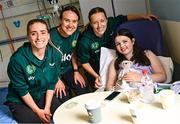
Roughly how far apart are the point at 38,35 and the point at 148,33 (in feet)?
3.74

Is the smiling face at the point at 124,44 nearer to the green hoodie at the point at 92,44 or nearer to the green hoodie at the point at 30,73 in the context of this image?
the green hoodie at the point at 92,44

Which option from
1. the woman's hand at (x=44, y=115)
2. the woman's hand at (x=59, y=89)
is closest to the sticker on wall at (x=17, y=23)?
the woman's hand at (x=59, y=89)

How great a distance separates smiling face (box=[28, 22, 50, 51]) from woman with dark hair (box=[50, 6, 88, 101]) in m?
0.25

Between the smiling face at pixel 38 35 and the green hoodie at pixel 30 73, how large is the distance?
10 cm

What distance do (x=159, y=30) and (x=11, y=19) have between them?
234 centimetres

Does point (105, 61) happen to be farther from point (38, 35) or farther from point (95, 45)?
point (38, 35)

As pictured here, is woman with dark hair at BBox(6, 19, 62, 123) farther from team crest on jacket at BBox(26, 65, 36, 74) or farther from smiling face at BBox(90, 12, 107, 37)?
smiling face at BBox(90, 12, 107, 37)

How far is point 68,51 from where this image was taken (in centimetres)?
263

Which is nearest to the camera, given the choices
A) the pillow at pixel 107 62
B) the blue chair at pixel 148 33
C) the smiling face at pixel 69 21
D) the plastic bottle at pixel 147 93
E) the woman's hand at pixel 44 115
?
the plastic bottle at pixel 147 93

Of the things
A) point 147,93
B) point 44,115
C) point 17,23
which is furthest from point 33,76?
point 17,23

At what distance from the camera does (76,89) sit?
2.71m

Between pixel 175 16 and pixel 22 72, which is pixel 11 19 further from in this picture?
pixel 175 16

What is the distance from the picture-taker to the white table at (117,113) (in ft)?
4.42

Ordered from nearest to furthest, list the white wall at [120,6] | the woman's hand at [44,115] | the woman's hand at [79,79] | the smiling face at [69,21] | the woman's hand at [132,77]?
the woman's hand at [132,77] < the woman's hand at [44,115] < the smiling face at [69,21] < the woman's hand at [79,79] < the white wall at [120,6]
